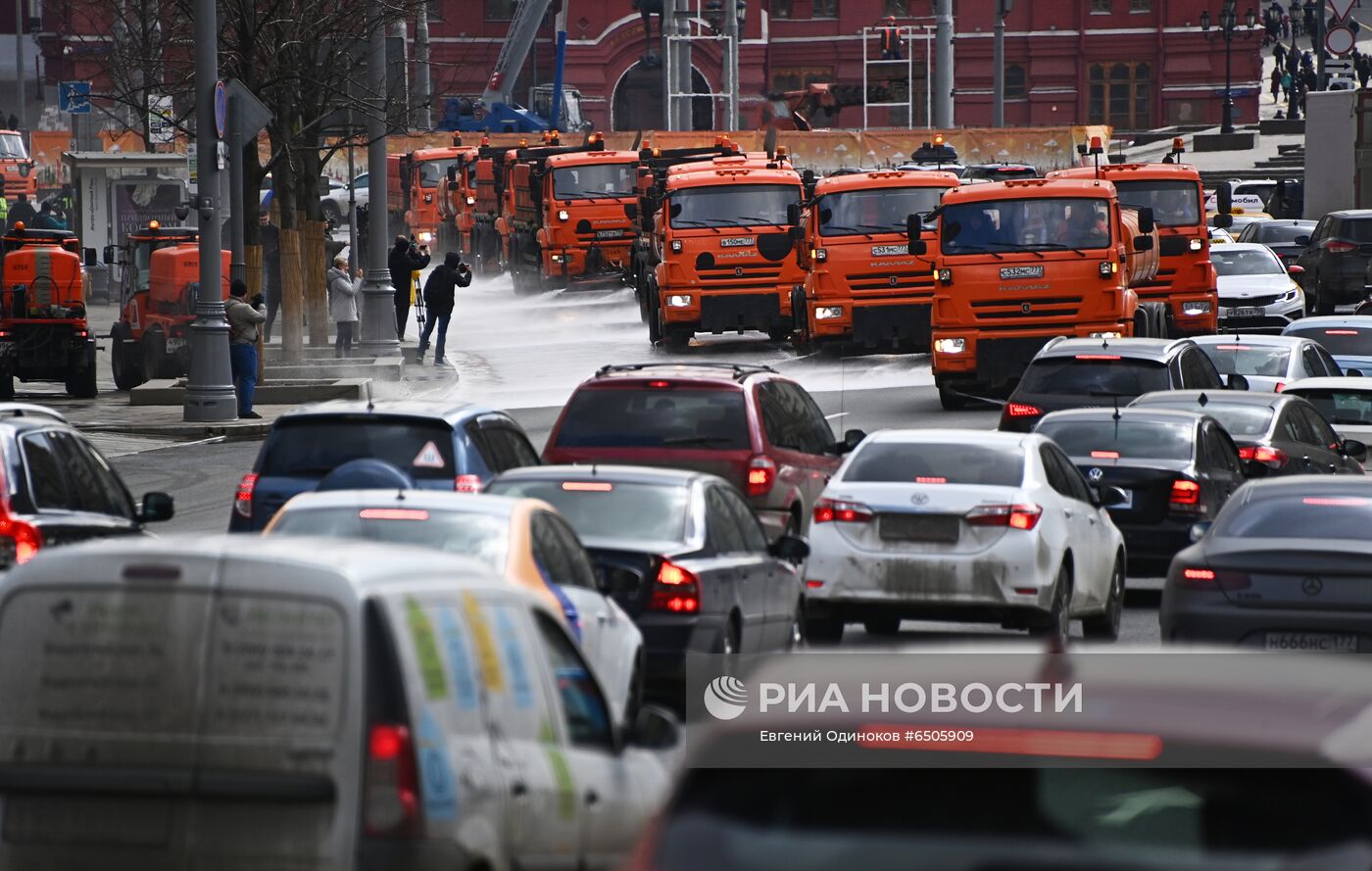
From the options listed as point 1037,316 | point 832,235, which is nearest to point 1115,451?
point 1037,316

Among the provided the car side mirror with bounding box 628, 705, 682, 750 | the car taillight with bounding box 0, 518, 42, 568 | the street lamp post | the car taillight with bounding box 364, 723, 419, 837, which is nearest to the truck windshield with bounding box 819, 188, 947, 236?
the car taillight with bounding box 0, 518, 42, 568

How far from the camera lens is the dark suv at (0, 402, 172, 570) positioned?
1121 cm

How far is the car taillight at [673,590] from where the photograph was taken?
11.5 metres

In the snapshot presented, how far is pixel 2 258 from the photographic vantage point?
3188cm

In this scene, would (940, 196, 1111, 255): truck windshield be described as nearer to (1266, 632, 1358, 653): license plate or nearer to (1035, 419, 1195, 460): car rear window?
(1035, 419, 1195, 460): car rear window

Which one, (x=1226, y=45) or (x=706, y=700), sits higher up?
(x=1226, y=45)

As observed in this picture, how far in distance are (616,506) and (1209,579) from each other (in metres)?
3.00

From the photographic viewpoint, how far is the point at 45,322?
3091 centimetres

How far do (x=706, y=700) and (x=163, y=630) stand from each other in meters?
5.67

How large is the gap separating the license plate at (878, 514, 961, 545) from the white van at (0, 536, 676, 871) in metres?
8.07

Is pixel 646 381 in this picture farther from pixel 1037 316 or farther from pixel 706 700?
pixel 1037 316

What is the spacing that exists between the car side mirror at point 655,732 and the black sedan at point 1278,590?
531 centimetres

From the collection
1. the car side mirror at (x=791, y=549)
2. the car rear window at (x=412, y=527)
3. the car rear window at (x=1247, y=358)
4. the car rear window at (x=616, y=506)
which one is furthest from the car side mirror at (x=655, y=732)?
the car rear window at (x=1247, y=358)

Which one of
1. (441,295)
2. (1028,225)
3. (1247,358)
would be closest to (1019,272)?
(1028,225)
